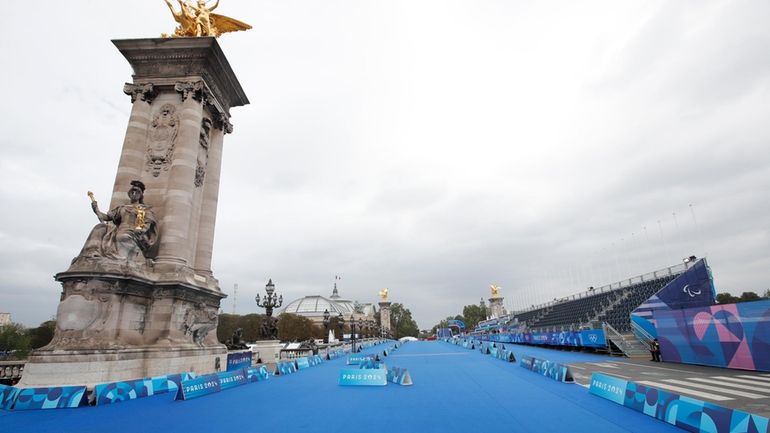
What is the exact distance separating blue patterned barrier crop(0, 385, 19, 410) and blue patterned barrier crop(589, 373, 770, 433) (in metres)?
17.6

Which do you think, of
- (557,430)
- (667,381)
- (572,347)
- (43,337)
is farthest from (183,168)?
(43,337)

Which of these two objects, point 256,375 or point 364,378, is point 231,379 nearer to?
point 256,375

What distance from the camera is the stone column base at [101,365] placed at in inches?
476

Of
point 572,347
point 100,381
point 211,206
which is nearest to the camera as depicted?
point 100,381

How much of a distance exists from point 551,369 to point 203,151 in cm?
2151

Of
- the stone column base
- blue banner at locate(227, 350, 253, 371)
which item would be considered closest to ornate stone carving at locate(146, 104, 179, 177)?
the stone column base

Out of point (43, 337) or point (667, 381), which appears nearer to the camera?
point (667, 381)

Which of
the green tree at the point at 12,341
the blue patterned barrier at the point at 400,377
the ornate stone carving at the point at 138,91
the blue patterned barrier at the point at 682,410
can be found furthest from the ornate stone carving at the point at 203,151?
the green tree at the point at 12,341

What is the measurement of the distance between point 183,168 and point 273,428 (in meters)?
14.1

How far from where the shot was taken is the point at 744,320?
17.8 m

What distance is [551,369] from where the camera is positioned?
16.2 meters

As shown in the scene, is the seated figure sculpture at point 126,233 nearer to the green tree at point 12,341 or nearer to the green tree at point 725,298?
the green tree at point 12,341

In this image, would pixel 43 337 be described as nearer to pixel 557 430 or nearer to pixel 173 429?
pixel 173 429

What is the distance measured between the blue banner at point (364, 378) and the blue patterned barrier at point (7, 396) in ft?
34.2
